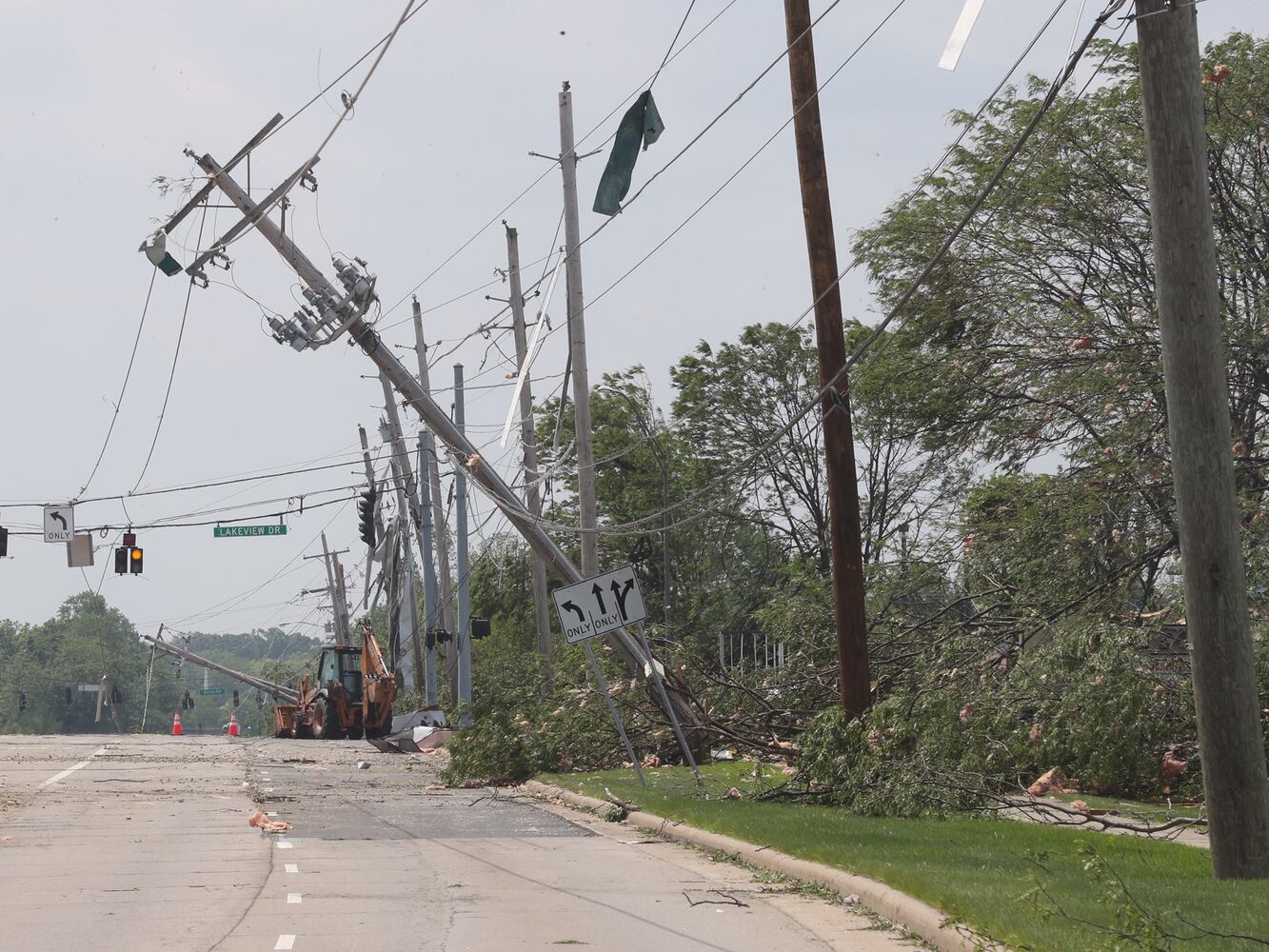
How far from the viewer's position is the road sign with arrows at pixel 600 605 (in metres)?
20.0

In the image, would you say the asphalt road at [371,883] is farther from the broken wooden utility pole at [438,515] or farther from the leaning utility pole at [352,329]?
the broken wooden utility pole at [438,515]

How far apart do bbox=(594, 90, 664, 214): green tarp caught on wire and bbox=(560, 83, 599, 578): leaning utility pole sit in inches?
318

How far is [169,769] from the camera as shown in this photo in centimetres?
3142

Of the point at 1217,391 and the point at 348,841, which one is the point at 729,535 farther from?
the point at 1217,391

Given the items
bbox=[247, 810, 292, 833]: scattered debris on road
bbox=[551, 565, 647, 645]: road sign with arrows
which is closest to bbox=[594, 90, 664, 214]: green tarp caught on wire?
bbox=[551, 565, 647, 645]: road sign with arrows

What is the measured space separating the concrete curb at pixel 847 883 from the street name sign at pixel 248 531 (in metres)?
33.7

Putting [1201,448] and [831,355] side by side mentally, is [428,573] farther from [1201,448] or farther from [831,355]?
[1201,448]

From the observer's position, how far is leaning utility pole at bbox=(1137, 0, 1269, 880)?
9.50m

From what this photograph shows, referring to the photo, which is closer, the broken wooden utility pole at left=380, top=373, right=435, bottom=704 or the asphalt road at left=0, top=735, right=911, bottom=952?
the asphalt road at left=0, top=735, right=911, bottom=952

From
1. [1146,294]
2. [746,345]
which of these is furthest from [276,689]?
[1146,294]

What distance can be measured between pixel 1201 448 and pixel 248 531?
43233 mm

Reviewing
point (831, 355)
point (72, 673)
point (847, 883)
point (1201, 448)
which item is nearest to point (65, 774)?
point (831, 355)

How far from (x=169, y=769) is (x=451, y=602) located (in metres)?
17.7

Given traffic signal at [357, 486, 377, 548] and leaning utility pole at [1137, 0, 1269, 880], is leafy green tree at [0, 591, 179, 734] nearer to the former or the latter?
traffic signal at [357, 486, 377, 548]
